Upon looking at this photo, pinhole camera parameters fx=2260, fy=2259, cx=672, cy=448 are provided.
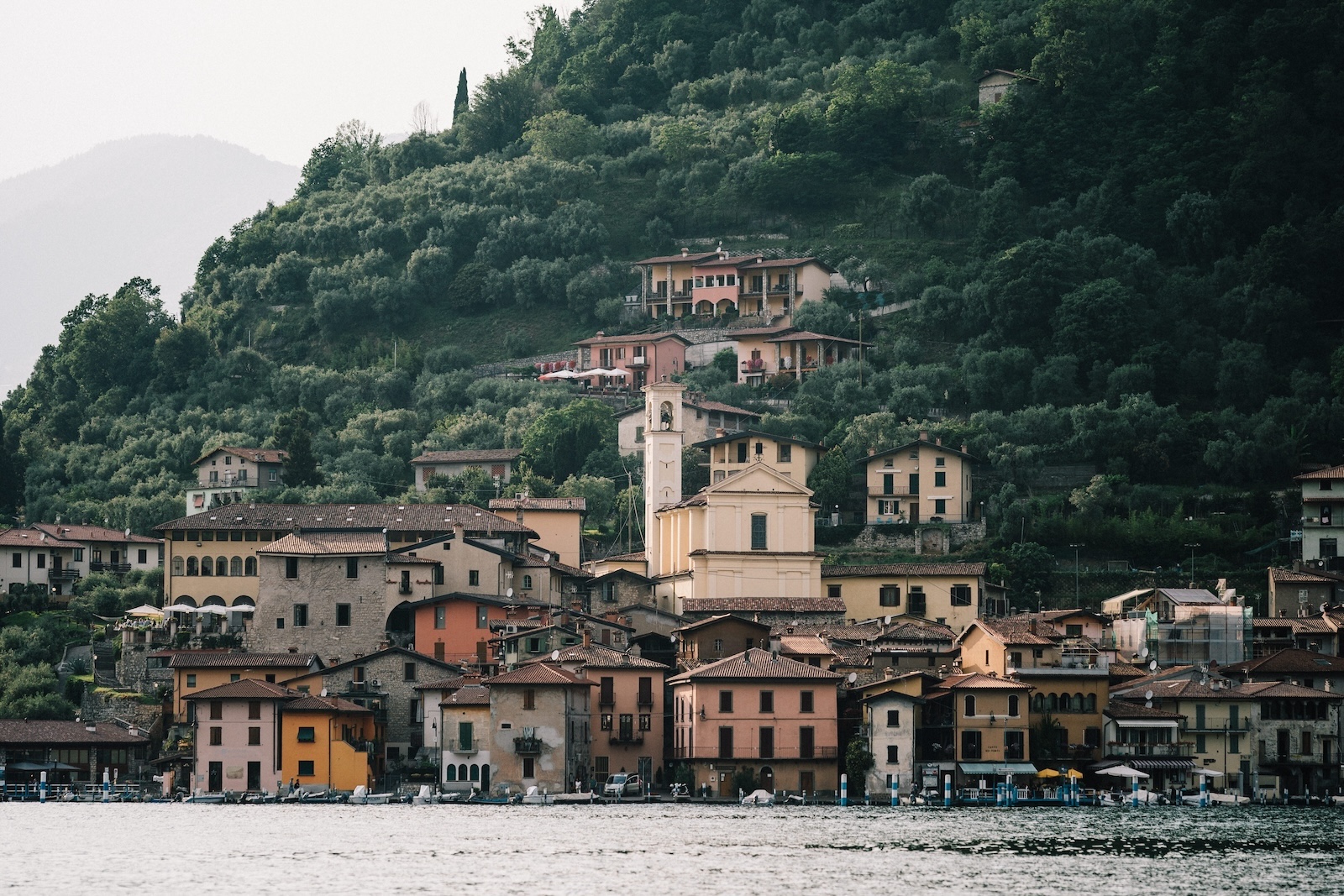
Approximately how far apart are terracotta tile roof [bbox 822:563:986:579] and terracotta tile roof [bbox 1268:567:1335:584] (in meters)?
12.3

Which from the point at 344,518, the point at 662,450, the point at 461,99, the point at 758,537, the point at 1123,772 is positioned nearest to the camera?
the point at 1123,772

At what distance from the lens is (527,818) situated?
7319cm

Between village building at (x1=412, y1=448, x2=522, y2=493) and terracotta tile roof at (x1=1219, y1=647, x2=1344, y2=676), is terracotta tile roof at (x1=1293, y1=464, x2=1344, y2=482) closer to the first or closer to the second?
terracotta tile roof at (x1=1219, y1=647, x2=1344, y2=676)

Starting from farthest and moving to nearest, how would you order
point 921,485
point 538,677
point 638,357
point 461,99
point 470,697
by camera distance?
point 461,99
point 638,357
point 921,485
point 470,697
point 538,677

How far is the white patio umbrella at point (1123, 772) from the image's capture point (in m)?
80.7

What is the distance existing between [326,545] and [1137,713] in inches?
1297

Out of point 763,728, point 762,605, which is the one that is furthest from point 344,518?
point 763,728

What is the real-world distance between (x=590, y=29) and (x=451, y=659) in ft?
337

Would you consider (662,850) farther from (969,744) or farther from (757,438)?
(757,438)

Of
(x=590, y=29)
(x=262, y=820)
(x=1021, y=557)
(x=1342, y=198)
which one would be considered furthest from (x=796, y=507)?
(x=590, y=29)

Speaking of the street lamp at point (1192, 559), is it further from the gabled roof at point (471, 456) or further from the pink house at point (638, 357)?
the pink house at point (638, 357)

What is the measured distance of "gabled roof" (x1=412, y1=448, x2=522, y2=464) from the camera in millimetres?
115562

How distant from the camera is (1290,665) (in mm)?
88688

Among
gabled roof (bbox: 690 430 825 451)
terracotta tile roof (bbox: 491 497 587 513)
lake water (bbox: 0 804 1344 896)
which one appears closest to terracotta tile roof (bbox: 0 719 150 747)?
lake water (bbox: 0 804 1344 896)
